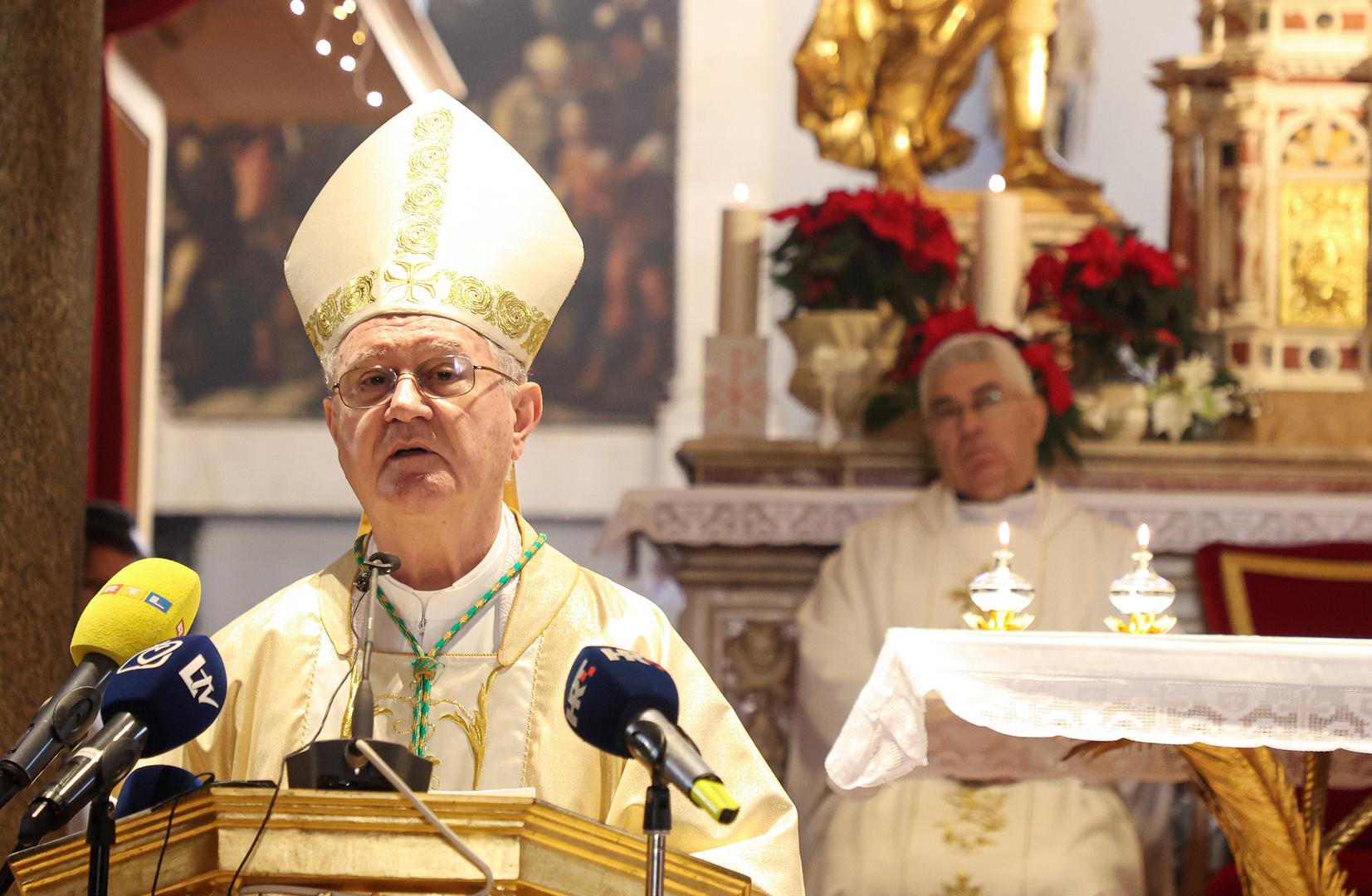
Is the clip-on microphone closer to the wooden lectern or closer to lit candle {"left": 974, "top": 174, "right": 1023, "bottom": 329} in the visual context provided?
the wooden lectern

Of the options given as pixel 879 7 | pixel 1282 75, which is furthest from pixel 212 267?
pixel 1282 75

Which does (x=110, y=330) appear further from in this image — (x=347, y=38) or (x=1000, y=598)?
(x=1000, y=598)

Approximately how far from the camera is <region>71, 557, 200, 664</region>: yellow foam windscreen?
6.84 feet

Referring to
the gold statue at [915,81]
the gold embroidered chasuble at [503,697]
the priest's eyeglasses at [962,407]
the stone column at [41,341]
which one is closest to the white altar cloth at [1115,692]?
the gold embroidered chasuble at [503,697]

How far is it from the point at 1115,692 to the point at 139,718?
4.84 ft

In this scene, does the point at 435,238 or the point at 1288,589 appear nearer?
the point at 435,238

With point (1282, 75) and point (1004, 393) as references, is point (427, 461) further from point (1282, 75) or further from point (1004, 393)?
point (1282, 75)

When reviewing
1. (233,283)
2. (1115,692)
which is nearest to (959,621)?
(1115,692)

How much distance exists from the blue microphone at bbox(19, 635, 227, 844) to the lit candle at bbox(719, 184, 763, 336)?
3.51 meters

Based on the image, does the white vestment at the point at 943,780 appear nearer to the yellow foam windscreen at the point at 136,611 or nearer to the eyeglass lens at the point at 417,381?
the eyeglass lens at the point at 417,381

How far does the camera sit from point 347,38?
4.92 meters

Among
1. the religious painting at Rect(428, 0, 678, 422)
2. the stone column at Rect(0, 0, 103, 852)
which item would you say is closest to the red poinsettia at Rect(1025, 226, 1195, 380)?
the stone column at Rect(0, 0, 103, 852)

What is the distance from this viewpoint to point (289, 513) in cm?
1077

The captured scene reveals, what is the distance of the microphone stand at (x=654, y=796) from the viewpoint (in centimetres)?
173
